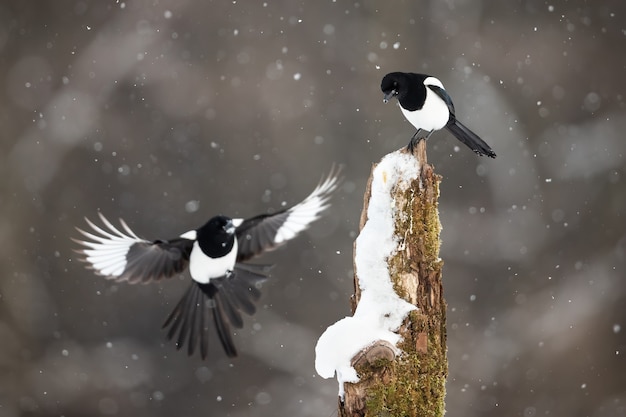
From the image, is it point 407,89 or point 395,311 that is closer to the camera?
point 395,311

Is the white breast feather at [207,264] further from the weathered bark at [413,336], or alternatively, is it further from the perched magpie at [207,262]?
the weathered bark at [413,336]

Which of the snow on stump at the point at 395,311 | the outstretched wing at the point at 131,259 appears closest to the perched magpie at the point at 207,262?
the outstretched wing at the point at 131,259

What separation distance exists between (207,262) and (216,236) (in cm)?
14

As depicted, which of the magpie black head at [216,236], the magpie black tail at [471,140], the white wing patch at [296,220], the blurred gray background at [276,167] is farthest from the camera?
the blurred gray background at [276,167]

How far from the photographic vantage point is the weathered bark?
1.77m

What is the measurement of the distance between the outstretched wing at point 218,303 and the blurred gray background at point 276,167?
1.51 metres

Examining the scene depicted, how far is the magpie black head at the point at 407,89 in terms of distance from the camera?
2588mm

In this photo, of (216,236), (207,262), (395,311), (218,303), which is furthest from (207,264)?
(395,311)

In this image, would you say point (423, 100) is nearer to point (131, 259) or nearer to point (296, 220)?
point (296, 220)

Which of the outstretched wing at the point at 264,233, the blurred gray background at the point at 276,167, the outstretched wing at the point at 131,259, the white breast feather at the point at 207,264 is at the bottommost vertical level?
the outstretched wing at the point at 131,259

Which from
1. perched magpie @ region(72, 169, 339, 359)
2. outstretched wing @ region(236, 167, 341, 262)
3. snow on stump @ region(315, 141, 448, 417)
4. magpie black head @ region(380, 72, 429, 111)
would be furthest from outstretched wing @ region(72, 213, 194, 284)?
snow on stump @ region(315, 141, 448, 417)

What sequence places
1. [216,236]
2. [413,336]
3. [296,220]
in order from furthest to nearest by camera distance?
[296,220], [216,236], [413,336]

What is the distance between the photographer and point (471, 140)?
2623 mm

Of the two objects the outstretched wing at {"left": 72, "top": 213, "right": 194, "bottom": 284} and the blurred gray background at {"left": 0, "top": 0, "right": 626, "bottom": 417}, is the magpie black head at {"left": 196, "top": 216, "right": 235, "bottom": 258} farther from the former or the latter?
the blurred gray background at {"left": 0, "top": 0, "right": 626, "bottom": 417}
